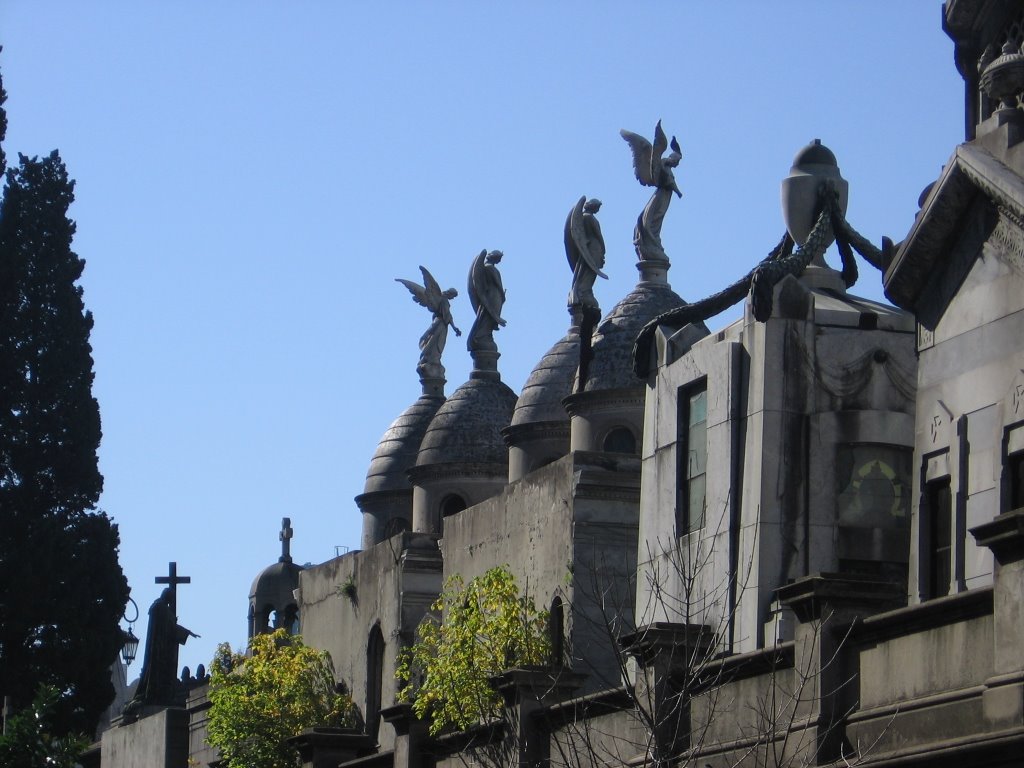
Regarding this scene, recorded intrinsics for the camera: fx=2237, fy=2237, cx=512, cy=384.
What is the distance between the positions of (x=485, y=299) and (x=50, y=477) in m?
15.4

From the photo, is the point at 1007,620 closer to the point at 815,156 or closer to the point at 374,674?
the point at 815,156

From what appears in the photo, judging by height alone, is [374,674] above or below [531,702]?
above

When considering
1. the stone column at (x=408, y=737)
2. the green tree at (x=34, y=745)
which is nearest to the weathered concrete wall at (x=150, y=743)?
the green tree at (x=34, y=745)

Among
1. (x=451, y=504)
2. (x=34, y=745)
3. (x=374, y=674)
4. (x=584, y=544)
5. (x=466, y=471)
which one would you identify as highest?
(x=466, y=471)

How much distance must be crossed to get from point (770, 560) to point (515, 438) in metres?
14.2

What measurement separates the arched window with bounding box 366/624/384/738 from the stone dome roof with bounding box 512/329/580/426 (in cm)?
415

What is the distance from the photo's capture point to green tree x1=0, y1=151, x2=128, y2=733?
49.2 metres

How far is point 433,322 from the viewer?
4322 cm

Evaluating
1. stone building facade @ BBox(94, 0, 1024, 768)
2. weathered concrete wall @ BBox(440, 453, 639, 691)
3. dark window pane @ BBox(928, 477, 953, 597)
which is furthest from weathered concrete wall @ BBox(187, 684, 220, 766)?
dark window pane @ BBox(928, 477, 953, 597)

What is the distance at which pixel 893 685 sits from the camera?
658 inches

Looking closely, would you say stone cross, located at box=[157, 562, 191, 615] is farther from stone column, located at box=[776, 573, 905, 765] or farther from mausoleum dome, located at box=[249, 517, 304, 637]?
stone column, located at box=[776, 573, 905, 765]

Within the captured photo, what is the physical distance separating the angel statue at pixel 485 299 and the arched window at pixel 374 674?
6.78m

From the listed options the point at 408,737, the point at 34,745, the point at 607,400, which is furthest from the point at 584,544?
the point at 34,745

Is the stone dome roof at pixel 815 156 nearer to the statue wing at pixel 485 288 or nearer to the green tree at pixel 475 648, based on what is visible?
the green tree at pixel 475 648
